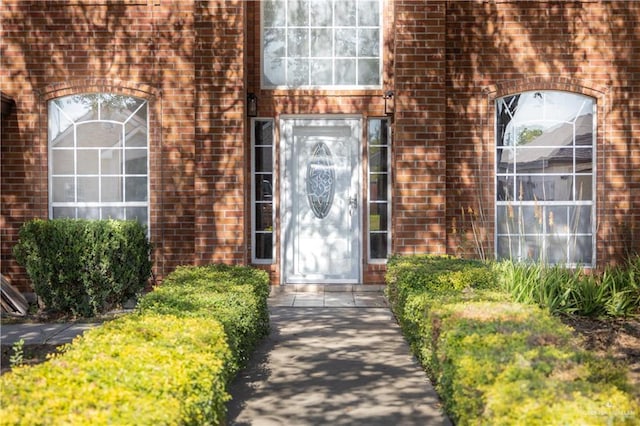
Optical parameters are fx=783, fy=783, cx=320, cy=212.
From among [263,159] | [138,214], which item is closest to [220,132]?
[263,159]

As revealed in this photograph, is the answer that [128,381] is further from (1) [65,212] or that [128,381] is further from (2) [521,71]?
(2) [521,71]

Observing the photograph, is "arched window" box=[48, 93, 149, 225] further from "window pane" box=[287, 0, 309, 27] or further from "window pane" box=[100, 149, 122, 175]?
"window pane" box=[287, 0, 309, 27]

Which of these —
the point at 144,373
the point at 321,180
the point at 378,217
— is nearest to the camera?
the point at 144,373

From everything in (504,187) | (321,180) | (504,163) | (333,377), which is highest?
(504,163)

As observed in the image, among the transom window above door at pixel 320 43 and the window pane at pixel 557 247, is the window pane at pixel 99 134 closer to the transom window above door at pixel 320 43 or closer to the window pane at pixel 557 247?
the transom window above door at pixel 320 43

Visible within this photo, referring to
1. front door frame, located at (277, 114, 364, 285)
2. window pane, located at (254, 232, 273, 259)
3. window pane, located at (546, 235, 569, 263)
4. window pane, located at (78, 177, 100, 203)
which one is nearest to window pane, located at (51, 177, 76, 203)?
window pane, located at (78, 177, 100, 203)

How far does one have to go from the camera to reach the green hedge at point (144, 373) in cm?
326

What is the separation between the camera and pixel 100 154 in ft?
37.9

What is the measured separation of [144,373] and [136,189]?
8021mm

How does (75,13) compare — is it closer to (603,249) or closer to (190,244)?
(190,244)

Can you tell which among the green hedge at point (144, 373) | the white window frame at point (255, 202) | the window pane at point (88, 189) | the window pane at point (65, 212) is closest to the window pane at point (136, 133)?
the window pane at point (88, 189)

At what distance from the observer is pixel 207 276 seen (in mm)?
7906

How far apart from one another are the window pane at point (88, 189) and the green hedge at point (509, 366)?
627 centimetres

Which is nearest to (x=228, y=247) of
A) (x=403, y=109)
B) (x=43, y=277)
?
(x=43, y=277)
